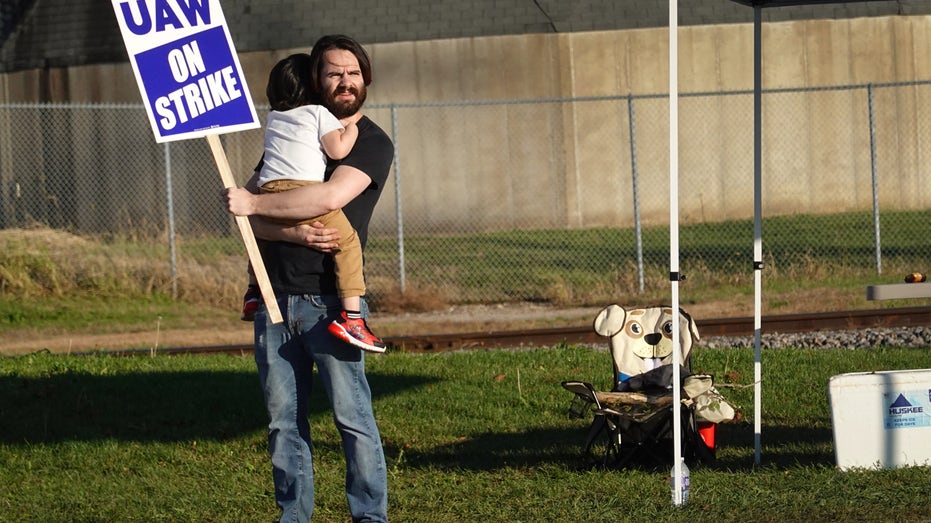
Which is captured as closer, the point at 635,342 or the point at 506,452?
the point at 635,342

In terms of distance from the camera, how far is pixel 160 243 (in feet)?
61.0

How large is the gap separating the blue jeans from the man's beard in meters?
0.73

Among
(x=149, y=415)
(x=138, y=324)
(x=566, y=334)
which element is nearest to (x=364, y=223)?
(x=149, y=415)

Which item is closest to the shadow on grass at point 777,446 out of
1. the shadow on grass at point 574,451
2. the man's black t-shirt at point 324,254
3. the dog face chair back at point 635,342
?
the shadow on grass at point 574,451

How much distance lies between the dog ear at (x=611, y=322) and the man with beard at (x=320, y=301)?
7.51 ft

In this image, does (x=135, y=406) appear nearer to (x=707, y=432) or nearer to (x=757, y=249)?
(x=707, y=432)

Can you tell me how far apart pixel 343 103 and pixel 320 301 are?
78 centimetres

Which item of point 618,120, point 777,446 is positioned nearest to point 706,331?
point 777,446

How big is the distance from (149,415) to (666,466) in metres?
3.58

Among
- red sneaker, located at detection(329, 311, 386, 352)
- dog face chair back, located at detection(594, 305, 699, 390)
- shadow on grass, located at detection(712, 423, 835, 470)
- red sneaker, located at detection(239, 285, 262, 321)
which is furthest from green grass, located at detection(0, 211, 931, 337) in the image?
red sneaker, located at detection(329, 311, 386, 352)

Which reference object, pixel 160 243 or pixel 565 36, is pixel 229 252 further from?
pixel 565 36

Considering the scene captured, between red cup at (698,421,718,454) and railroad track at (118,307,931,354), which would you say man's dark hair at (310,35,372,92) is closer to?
red cup at (698,421,718,454)

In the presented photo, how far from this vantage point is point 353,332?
498 cm

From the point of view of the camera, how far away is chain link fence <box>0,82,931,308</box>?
72.4 ft
